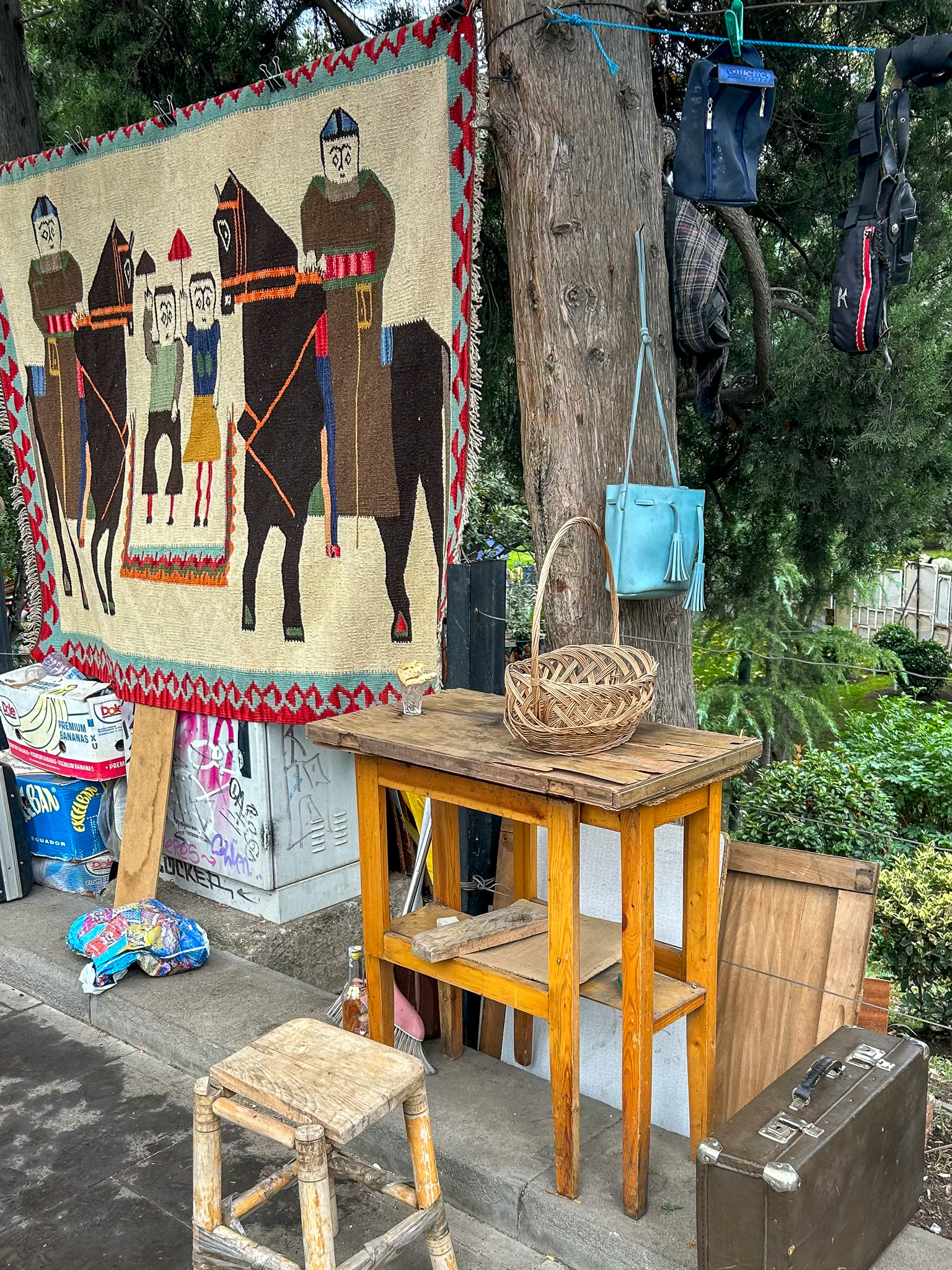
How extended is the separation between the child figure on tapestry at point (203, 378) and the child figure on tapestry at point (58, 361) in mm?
920

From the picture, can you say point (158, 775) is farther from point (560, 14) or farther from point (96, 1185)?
point (560, 14)

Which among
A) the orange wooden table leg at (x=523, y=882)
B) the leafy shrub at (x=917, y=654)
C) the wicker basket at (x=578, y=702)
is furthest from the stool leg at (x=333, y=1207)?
the leafy shrub at (x=917, y=654)

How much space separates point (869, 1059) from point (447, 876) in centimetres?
135

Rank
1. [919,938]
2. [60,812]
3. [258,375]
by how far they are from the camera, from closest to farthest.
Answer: [919,938]
[258,375]
[60,812]

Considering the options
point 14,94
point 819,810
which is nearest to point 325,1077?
point 819,810

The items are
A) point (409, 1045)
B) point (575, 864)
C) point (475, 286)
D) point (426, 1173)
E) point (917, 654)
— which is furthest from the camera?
point (917, 654)

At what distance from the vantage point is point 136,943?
4.16 metres

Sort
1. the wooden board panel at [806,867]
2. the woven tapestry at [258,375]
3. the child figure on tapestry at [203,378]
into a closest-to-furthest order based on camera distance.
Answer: the wooden board panel at [806,867] < the woven tapestry at [258,375] < the child figure on tapestry at [203,378]

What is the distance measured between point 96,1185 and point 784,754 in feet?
16.8

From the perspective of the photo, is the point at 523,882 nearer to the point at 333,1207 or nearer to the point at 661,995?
the point at 661,995

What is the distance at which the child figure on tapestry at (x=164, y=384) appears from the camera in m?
4.69

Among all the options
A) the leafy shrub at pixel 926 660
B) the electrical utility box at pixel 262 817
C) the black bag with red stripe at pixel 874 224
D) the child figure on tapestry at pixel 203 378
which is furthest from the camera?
the leafy shrub at pixel 926 660

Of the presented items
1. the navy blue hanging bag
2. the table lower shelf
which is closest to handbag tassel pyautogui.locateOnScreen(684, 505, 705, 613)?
the navy blue hanging bag

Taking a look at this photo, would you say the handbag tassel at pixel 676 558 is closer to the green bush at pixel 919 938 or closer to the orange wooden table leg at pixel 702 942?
the orange wooden table leg at pixel 702 942
